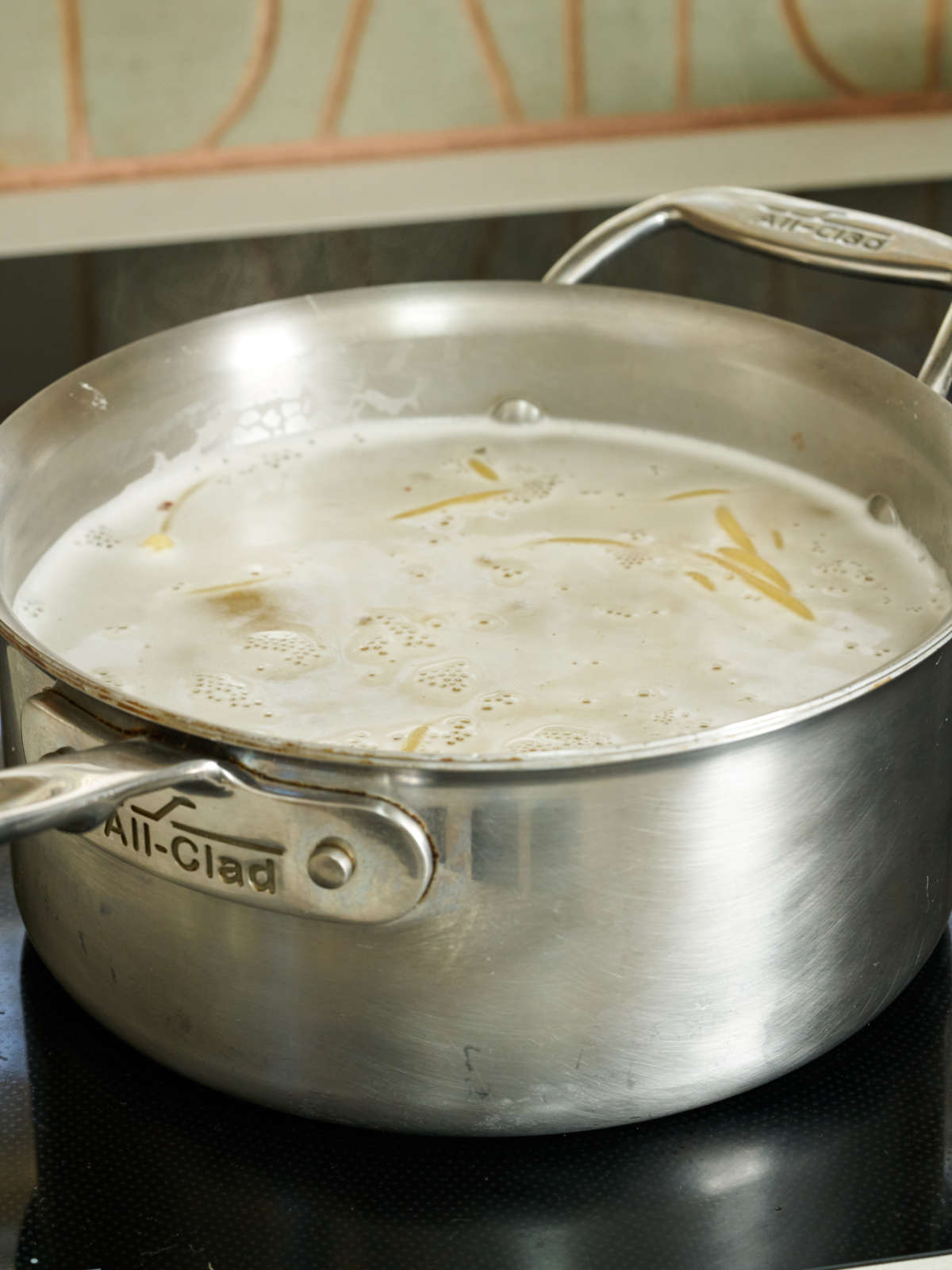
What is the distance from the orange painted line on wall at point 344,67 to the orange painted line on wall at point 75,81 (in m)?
0.27

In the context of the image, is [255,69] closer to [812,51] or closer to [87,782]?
[812,51]

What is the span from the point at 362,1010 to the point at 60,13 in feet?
5.05

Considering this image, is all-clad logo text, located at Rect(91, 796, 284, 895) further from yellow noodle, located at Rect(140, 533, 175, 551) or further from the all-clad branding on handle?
yellow noodle, located at Rect(140, 533, 175, 551)

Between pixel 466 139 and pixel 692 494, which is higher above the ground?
pixel 466 139

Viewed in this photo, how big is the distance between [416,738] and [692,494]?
1.14 ft

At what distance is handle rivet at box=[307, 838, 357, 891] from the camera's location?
657mm

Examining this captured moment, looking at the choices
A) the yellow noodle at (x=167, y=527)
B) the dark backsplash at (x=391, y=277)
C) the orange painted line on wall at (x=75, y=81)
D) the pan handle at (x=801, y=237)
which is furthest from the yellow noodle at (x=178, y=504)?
the orange painted line on wall at (x=75, y=81)

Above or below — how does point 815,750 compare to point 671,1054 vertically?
above

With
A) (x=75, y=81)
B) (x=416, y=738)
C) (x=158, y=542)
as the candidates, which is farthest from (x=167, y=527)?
(x=75, y=81)

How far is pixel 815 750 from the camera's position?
688 millimetres

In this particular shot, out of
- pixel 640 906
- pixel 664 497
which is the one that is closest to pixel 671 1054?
pixel 640 906

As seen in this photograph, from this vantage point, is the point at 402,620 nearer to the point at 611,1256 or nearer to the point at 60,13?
the point at 611,1256

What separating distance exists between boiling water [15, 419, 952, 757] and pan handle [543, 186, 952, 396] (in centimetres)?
11

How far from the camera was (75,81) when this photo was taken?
77.5 inches
